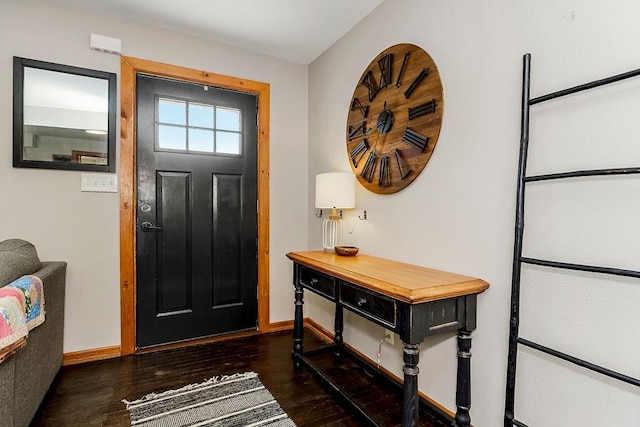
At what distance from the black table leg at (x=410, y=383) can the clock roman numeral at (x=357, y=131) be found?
4.88 feet

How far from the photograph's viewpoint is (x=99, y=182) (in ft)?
7.98

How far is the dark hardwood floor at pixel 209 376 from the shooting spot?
1.78 meters

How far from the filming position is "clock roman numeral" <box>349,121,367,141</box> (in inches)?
92.2

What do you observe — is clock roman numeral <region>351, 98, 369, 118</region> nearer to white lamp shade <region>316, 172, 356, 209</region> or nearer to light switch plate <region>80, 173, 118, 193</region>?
white lamp shade <region>316, 172, 356, 209</region>

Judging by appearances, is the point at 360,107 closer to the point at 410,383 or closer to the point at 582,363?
the point at 410,383

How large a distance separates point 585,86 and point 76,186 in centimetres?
292

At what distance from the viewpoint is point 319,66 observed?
3.01 m

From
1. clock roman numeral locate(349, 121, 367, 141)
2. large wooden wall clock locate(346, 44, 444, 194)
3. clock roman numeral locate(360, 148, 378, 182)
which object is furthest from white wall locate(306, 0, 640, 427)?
clock roman numeral locate(349, 121, 367, 141)

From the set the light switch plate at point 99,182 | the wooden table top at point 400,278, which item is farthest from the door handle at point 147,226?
the wooden table top at point 400,278

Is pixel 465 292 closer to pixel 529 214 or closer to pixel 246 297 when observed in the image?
pixel 529 214

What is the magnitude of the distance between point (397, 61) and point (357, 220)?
1.09 metres

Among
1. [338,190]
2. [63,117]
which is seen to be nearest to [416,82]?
[338,190]

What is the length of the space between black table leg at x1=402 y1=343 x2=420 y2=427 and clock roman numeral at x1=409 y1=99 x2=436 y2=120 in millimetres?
1216

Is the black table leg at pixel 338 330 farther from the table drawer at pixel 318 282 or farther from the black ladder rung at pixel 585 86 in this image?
the black ladder rung at pixel 585 86
